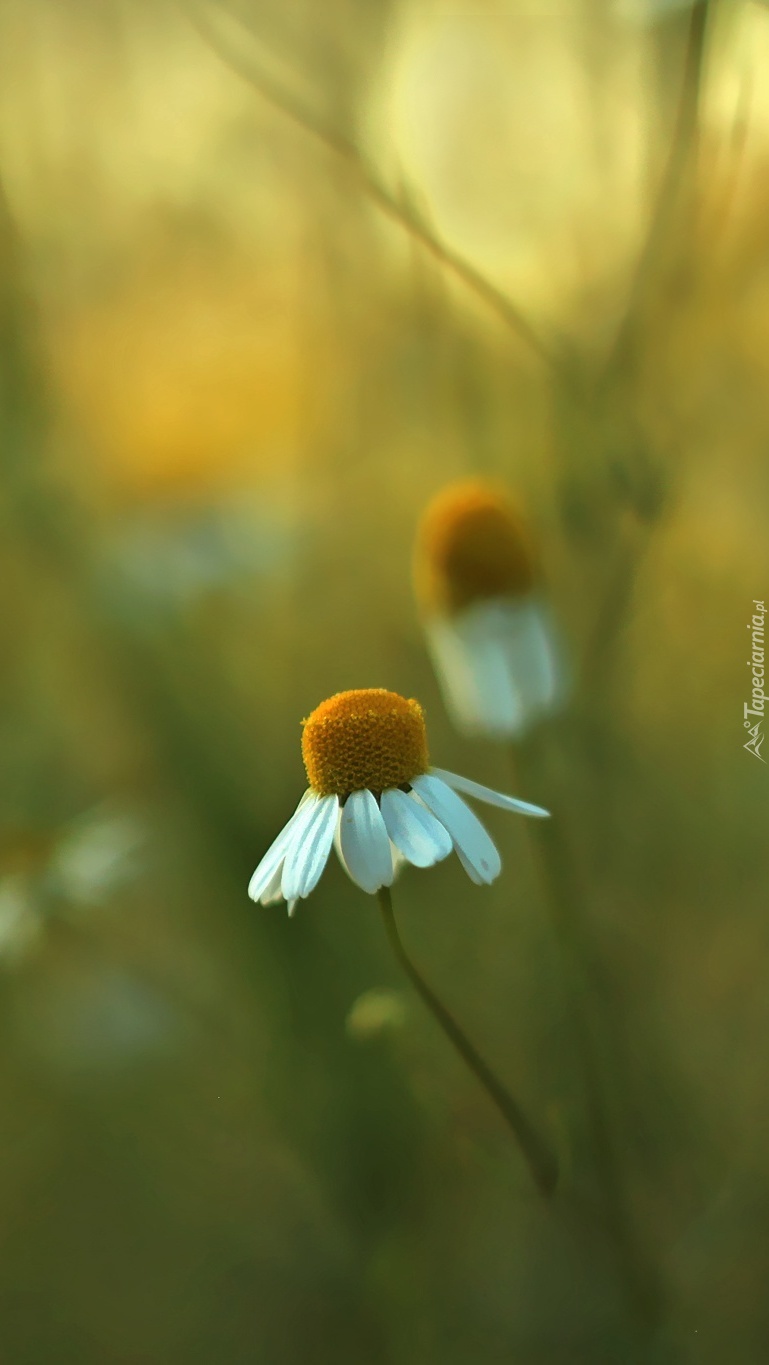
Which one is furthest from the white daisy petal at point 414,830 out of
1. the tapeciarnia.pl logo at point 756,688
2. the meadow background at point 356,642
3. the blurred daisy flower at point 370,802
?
the tapeciarnia.pl logo at point 756,688

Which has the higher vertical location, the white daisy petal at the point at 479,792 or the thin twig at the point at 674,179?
the thin twig at the point at 674,179

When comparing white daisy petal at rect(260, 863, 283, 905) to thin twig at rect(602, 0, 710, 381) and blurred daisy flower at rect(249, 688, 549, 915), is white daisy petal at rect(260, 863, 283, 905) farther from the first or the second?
thin twig at rect(602, 0, 710, 381)

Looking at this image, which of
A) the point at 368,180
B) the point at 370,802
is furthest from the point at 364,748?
the point at 368,180

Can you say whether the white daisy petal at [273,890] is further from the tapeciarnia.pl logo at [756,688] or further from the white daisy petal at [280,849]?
the tapeciarnia.pl logo at [756,688]

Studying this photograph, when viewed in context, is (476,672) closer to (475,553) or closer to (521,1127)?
(475,553)

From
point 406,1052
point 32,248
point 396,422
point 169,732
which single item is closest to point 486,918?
point 406,1052

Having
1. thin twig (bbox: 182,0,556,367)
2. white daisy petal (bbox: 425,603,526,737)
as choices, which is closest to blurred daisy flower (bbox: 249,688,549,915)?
white daisy petal (bbox: 425,603,526,737)
